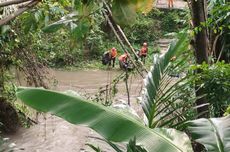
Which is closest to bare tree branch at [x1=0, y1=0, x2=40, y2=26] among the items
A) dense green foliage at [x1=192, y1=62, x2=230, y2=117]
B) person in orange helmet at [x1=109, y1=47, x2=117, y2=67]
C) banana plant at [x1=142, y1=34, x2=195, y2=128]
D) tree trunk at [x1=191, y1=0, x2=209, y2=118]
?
banana plant at [x1=142, y1=34, x2=195, y2=128]

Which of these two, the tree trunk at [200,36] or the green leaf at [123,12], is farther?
the tree trunk at [200,36]

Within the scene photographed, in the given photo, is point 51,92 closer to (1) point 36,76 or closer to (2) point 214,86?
(2) point 214,86

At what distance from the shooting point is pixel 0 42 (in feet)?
17.7

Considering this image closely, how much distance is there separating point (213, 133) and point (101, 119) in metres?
0.43

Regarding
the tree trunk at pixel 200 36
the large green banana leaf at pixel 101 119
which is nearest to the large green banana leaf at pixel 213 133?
the large green banana leaf at pixel 101 119

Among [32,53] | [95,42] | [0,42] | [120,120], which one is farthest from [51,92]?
[95,42]

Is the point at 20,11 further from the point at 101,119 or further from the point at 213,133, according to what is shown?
the point at 213,133

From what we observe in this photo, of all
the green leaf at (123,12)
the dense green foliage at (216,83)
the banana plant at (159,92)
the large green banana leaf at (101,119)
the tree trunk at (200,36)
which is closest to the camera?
the green leaf at (123,12)

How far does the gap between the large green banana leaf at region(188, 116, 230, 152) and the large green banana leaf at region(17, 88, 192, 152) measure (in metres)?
0.07

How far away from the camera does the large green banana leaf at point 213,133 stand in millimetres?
1489

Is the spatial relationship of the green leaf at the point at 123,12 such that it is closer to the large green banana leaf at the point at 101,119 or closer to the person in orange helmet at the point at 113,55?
the large green banana leaf at the point at 101,119

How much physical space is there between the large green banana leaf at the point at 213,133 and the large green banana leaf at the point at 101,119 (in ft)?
0.23

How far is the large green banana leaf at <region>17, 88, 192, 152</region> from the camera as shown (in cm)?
156

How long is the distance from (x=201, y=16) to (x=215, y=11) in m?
0.15
